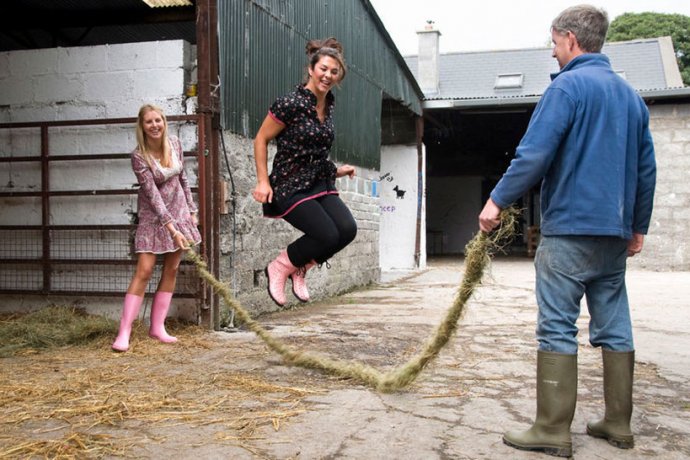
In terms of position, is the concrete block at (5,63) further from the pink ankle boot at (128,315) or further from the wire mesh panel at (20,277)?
the pink ankle boot at (128,315)

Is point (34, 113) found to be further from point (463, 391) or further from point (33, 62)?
point (463, 391)

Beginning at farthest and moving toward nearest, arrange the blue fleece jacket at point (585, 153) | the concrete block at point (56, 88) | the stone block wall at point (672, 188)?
the stone block wall at point (672, 188) < the concrete block at point (56, 88) < the blue fleece jacket at point (585, 153)

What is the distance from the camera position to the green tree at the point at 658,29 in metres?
39.1

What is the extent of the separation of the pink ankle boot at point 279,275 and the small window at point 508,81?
59.1ft

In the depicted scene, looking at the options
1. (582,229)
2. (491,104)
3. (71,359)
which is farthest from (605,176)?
(491,104)

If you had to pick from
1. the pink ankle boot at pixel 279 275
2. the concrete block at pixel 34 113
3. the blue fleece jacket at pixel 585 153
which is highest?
the concrete block at pixel 34 113

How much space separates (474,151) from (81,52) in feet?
60.5

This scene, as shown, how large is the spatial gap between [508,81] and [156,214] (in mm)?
18159

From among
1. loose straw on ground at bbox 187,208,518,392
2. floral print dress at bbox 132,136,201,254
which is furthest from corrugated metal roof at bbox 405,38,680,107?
loose straw on ground at bbox 187,208,518,392

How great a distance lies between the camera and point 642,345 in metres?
4.88

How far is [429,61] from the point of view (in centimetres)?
2030

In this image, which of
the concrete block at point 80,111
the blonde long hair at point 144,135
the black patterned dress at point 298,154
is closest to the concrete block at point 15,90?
the concrete block at point 80,111

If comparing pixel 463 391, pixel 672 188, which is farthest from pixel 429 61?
pixel 463 391

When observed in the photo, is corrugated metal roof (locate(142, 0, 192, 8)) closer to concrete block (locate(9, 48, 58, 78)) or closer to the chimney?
concrete block (locate(9, 48, 58, 78))
